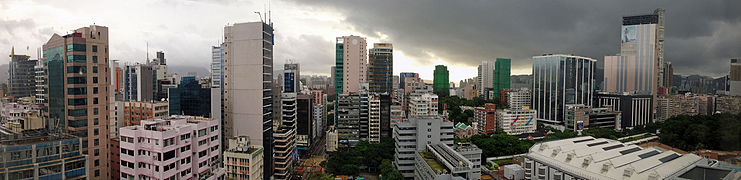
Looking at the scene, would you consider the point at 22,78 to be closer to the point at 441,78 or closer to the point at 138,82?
the point at 138,82

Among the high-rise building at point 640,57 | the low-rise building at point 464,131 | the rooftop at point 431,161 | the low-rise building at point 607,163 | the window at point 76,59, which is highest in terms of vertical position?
the high-rise building at point 640,57

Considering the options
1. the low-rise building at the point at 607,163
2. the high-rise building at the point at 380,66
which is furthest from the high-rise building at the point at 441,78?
the low-rise building at the point at 607,163

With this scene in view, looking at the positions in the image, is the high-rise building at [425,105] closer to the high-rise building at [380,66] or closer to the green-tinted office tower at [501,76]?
the high-rise building at [380,66]

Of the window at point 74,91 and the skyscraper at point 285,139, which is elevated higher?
the window at point 74,91

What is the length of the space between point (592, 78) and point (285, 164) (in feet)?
92.4

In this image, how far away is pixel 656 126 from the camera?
21.0 metres

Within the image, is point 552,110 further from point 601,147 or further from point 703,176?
point 703,176

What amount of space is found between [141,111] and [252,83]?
675cm

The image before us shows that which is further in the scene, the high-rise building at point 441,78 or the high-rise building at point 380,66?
the high-rise building at point 441,78

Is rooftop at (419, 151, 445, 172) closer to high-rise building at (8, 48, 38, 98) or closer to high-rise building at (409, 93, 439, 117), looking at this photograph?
high-rise building at (409, 93, 439, 117)

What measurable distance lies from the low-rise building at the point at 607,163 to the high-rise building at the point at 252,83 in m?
10.1

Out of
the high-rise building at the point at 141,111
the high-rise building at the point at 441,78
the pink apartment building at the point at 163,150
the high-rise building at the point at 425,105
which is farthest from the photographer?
the high-rise building at the point at 441,78

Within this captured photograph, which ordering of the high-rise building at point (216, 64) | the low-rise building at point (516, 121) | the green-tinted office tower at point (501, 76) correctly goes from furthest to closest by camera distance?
the green-tinted office tower at point (501, 76), the low-rise building at point (516, 121), the high-rise building at point (216, 64)

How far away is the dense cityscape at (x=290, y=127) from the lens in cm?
719
